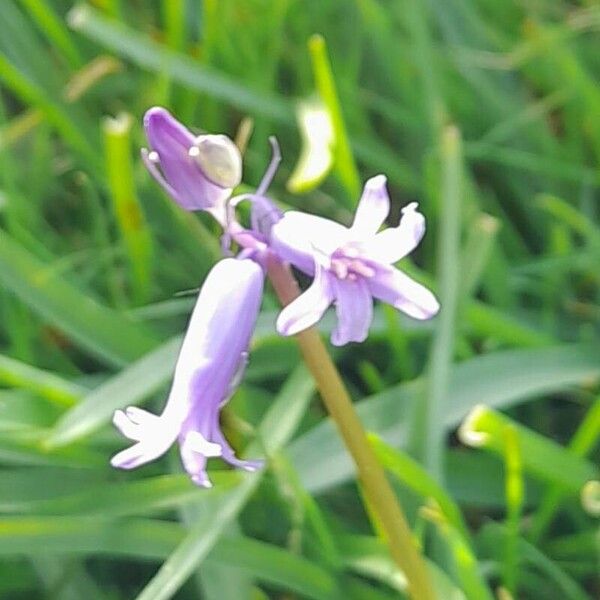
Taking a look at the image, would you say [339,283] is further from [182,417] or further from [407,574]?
[407,574]

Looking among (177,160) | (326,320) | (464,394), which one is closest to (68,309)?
(326,320)

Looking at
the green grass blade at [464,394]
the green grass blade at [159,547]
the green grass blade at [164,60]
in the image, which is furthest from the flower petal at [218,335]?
the green grass blade at [164,60]

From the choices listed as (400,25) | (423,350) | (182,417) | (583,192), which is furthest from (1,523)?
(400,25)

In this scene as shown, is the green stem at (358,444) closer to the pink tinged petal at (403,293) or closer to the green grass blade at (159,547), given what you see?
the pink tinged petal at (403,293)

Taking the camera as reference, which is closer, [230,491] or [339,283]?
[339,283]

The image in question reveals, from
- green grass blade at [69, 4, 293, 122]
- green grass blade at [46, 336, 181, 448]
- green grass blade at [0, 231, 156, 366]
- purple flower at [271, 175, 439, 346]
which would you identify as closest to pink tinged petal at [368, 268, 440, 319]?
purple flower at [271, 175, 439, 346]

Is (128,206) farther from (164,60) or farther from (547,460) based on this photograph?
(547,460)

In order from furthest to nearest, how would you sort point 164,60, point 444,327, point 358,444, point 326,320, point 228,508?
point 164,60 < point 326,320 < point 444,327 < point 228,508 < point 358,444
